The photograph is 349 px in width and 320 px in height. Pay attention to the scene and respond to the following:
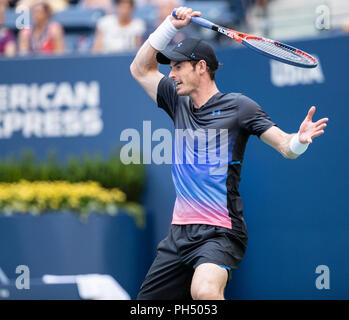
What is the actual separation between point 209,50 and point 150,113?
8.17 ft

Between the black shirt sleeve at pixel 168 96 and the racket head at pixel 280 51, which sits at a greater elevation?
the racket head at pixel 280 51

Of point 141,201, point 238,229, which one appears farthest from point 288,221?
point 238,229

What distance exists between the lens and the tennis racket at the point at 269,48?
4.84 meters

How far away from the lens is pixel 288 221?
6.73 meters

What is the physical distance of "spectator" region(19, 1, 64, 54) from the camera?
25.9ft

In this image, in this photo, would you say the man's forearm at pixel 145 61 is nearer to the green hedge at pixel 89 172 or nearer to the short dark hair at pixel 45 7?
the green hedge at pixel 89 172

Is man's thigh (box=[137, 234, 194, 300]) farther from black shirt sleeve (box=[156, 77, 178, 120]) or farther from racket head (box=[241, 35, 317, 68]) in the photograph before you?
racket head (box=[241, 35, 317, 68])

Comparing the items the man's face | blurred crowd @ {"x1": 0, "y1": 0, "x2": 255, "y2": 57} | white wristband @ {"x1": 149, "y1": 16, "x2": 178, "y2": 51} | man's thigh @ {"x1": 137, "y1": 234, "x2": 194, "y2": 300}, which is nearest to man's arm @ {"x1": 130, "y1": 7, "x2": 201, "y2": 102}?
white wristband @ {"x1": 149, "y1": 16, "x2": 178, "y2": 51}

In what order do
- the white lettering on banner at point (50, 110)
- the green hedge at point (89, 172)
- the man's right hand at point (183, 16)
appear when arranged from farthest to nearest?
the white lettering on banner at point (50, 110) → the green hedge at point (89, 172) → the man's right hand at point (183, 16)

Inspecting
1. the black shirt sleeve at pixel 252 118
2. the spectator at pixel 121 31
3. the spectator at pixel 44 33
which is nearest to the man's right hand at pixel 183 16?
the black shirt sleeve at pixel 252 118

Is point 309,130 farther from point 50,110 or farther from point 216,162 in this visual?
point 50,110

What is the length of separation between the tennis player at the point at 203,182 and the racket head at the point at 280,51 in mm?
293

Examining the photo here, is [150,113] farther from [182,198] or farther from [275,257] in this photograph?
[182,198]
